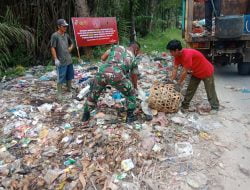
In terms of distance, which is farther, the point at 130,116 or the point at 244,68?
the point at 244,68

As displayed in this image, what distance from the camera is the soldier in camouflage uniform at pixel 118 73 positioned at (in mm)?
3955

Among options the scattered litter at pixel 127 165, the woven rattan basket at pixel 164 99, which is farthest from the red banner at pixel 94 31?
the scattered litter at pixel 127 165

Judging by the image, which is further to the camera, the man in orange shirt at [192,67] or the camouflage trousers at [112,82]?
the man in orange shirt at [192,67]

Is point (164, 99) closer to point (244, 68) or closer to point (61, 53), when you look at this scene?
point (61, 53)

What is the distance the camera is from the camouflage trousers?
3947 mm

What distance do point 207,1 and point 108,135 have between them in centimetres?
518

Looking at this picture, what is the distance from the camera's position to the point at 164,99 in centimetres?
455

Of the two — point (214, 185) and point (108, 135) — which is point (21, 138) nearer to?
point (108, 135)

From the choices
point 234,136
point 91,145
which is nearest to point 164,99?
point 234,136

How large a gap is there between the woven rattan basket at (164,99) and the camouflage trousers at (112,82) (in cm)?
52

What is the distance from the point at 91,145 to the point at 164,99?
1.42 metres

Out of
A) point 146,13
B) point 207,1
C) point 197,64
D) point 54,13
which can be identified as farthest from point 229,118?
point 146,13

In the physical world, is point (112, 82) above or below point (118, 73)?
below

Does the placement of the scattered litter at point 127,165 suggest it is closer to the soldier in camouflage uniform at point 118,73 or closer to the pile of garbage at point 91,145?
the pile of garbage at point 91,145
